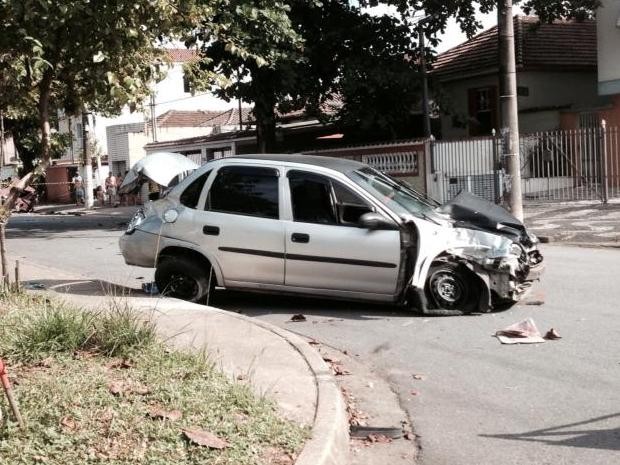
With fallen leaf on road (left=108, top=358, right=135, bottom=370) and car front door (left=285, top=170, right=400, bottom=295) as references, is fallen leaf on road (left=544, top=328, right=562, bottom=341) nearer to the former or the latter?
car front door (left=285, top=170, right=400, bottom=295)

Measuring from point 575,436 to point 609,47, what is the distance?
20.2 meters

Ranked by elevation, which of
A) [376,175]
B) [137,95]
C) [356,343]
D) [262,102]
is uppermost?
[262,102]

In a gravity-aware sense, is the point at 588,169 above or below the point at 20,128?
below

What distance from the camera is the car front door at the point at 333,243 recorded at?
7.67 meters

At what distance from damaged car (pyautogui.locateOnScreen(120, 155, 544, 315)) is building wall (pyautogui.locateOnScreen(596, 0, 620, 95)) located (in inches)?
622

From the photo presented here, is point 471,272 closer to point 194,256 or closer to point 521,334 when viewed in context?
point 521,334

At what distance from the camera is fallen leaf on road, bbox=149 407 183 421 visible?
4.25 m

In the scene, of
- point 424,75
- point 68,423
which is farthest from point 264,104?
point 68,423

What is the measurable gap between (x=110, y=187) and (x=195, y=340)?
99.5ft

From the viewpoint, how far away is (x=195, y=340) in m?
6.65

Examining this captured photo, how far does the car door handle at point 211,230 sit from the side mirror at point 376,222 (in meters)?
1.69

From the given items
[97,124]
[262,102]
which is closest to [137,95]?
[262,102]

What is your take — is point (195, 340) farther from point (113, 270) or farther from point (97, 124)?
point (97, 124)

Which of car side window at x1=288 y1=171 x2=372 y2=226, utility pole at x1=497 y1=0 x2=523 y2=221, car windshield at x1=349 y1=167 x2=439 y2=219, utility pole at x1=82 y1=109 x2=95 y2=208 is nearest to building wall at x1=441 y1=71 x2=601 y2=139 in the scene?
utility pole at x1=497 y1=0 x2=523 y2=221
